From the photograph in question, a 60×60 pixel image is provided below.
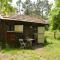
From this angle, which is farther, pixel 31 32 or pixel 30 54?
pixel 31 32

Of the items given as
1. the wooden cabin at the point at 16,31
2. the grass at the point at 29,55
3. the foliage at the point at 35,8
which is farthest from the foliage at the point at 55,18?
the foliage at the point at 35,8

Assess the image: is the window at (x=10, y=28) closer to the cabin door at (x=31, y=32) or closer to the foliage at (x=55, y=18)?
the cabin door at (x=31, y=32)

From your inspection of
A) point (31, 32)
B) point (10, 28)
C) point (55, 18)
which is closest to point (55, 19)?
point (55, 18)

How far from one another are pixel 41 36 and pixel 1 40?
201 inches

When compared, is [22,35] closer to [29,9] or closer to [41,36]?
[41,36]

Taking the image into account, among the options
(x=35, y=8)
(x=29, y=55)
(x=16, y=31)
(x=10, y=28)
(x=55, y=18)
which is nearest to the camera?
(x=29, y=55)

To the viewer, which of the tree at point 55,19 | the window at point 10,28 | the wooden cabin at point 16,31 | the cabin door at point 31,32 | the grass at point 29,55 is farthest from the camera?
the tree at point 55,19

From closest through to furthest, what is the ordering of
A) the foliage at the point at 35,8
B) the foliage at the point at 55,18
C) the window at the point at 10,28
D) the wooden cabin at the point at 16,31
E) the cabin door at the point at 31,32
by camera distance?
1. the wooden cabin at the point at 16,31
2. the window at the point at 10,28
3. the cabin door at the point at 31,32
4. the foliage at the point at 55,18
5. the foliage at the point at 35,8

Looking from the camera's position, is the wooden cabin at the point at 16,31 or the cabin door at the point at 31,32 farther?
the cabin door at the point at 31,32

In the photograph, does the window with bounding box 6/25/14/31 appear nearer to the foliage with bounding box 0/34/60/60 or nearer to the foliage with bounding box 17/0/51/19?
the foliage with bounding box 0/34/60/60

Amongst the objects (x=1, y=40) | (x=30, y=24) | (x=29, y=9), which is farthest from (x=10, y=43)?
(x=29, y=9)

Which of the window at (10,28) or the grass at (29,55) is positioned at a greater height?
the window at (10,28)

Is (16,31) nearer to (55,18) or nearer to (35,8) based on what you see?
(55,18)

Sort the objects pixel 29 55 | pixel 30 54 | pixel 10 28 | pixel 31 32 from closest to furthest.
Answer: pixel 29 55 < pixel 30 54 < pixel 10 28 < pixel 31 32
